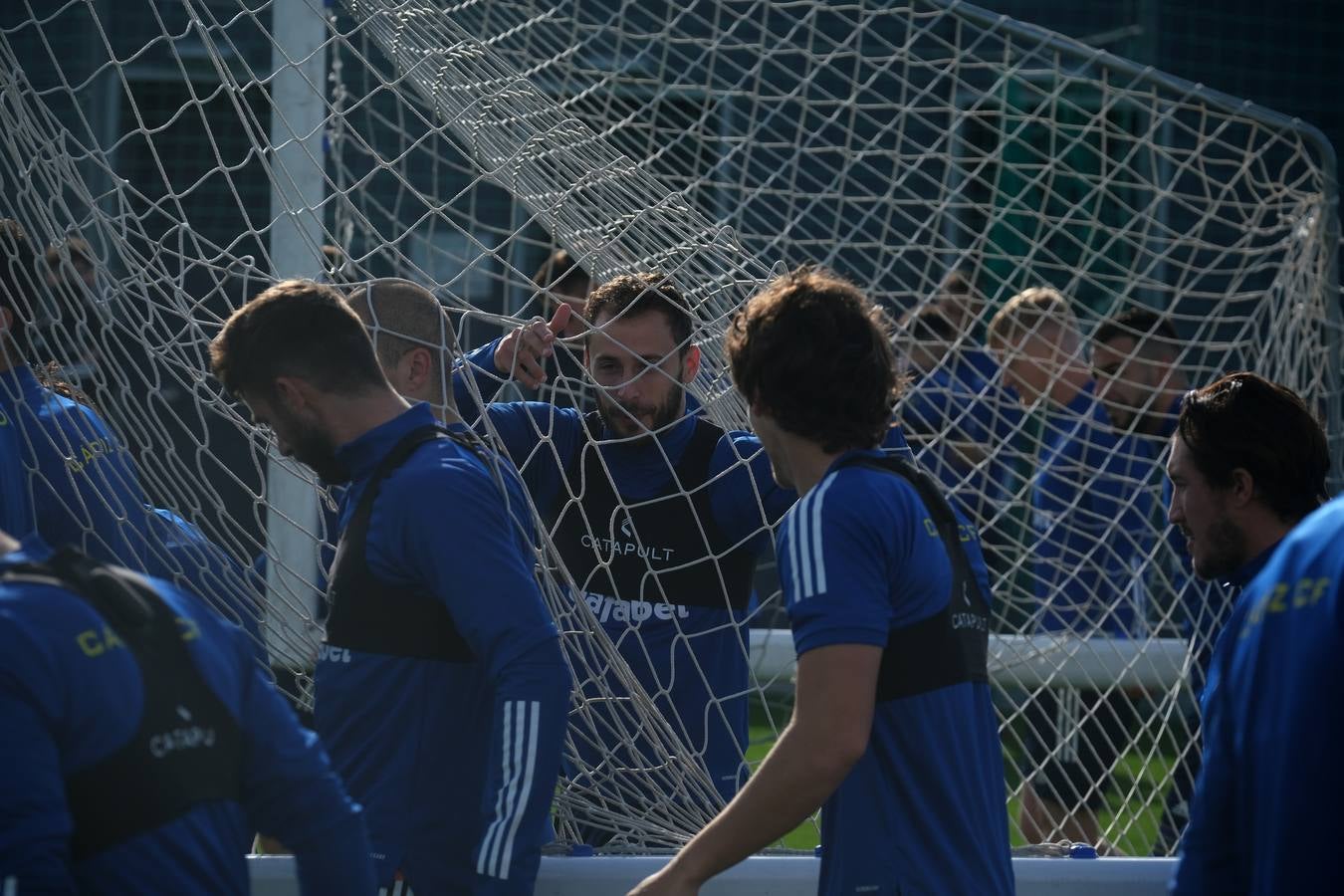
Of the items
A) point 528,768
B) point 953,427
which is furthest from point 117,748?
point 953,427

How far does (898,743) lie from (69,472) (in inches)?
75.4

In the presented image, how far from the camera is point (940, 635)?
6.68ft

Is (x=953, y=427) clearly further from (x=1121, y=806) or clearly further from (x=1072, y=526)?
(x=1121, y=806)

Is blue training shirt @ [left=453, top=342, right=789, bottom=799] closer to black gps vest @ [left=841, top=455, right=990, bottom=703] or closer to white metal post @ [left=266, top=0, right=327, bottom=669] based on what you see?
white metal post @ [left=266, top=0, right=327, bottom=669]

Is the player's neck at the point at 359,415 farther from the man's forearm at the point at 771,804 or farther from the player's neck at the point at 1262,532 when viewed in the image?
the player's neck at the point at 1262,532

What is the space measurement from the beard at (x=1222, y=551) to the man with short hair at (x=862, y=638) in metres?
0.45

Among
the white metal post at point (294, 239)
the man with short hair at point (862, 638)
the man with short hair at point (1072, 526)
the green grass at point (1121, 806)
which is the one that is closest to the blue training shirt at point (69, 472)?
the white metal post at point (294, 239)

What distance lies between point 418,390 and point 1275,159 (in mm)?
6851

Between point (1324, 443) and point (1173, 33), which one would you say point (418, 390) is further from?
point (1173, 33)

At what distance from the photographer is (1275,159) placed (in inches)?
322

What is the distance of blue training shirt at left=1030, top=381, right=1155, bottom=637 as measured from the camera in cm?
466

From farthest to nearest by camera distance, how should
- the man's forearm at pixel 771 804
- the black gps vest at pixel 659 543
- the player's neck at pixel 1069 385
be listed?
the player's neck at pixel 1069 385 → the black gps vest at pixel 659 543 → the man's forearm at pixel 771 804

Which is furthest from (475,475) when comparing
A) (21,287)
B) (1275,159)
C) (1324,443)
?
(1275,159)

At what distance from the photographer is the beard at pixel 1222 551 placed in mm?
2330
